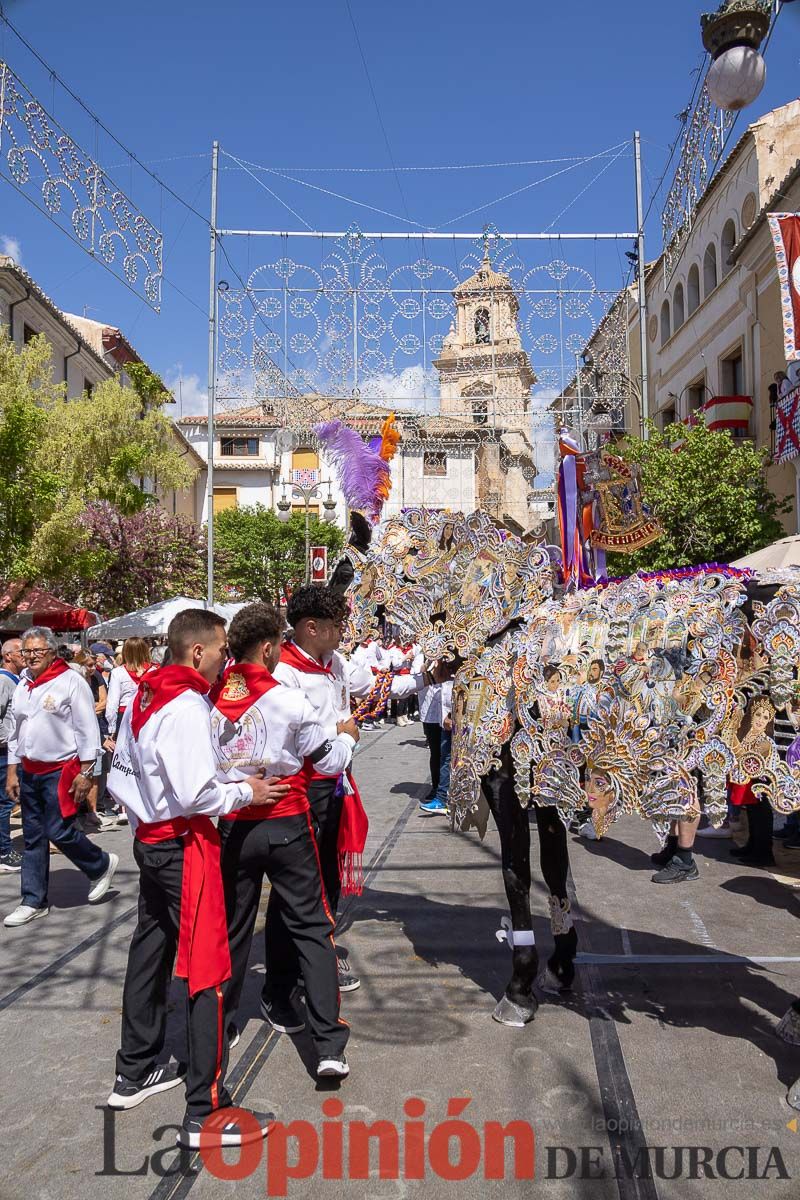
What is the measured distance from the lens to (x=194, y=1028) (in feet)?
10.8

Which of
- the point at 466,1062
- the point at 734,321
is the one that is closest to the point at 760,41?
the point at 466,1062

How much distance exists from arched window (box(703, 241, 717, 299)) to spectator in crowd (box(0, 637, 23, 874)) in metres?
17.6

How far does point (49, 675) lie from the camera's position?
19.9 ft

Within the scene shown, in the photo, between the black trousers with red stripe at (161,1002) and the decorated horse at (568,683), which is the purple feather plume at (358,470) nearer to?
the decorated horse at (568,683)

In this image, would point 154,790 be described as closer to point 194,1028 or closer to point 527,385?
point 194,1028

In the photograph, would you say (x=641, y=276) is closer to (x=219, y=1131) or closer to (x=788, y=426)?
(x=788, y=426)

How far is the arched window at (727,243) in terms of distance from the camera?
1917 centimetres

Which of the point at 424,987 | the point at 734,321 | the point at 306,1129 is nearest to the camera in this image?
the point at 306,1129

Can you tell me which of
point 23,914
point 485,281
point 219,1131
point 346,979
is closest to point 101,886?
point 23,914

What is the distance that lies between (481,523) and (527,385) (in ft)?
67.1

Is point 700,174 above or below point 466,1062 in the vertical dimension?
above

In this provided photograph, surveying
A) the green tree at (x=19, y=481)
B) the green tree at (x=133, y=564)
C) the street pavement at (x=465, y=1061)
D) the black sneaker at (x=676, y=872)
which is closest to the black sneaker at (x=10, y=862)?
the street pavement at (x=465, y=1061)

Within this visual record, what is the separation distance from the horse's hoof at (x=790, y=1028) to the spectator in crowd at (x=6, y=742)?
16.7ft

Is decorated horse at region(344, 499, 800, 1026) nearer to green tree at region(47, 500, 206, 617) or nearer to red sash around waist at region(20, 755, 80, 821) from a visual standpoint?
red sash around waist at region(20, 755, 80, 821)
